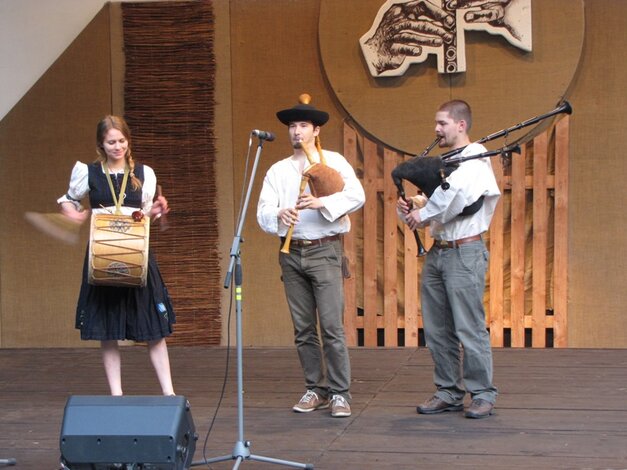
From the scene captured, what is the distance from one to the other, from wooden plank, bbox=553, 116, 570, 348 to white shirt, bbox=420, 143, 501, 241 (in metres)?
2.05

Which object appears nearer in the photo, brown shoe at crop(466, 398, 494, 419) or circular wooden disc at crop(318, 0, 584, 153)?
brown shoe at crop(466, 398, 494, 419)

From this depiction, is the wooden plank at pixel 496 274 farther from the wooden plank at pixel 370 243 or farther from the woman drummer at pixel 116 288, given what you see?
the woman drummer at pixel 116 288

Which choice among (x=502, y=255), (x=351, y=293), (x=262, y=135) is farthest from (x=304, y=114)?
(x=502, y=255)

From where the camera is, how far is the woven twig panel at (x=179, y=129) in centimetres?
747

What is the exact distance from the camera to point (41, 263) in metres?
7.67

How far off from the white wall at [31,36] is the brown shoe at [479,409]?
170 inches

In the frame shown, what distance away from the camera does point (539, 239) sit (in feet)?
23.2

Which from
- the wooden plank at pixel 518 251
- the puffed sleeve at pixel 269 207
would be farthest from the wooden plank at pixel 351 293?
the puffed sleeve at pixel 269 207

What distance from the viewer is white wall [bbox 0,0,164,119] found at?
762cm

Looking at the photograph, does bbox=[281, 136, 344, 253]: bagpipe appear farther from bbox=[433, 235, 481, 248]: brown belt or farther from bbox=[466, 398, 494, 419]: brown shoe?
bbox=[466, 398, 494, 419]: brown shoe

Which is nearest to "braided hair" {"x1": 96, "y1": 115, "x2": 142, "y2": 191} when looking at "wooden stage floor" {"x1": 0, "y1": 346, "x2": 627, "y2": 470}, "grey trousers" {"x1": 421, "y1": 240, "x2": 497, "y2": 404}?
"wooden stage floor" {"x1": 0, "y1": 346, "x2": 627, "y2": 470}

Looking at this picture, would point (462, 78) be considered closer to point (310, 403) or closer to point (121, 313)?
point (310, 403)

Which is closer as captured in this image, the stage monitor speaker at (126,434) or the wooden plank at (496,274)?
the stage monitor speaker at (126,434)

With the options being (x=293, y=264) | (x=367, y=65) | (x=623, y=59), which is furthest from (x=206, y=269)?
(x=623, y=59)
